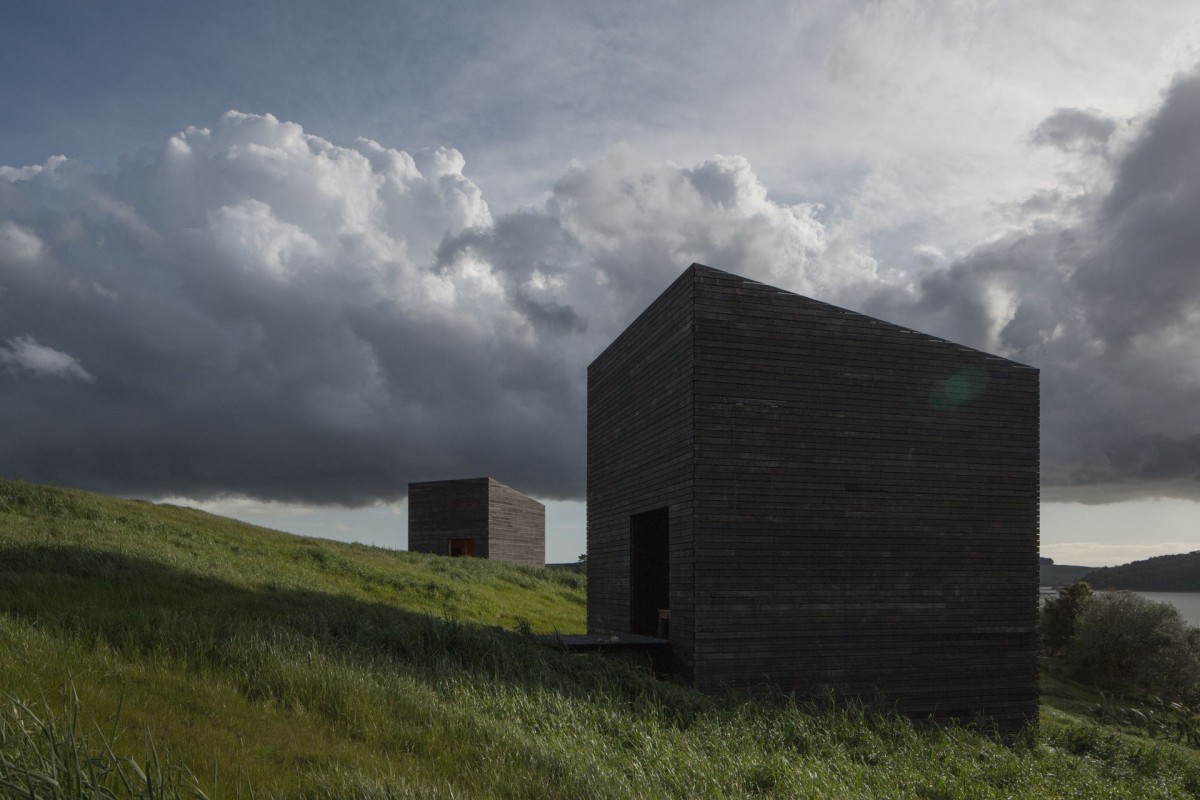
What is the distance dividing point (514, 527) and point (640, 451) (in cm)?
2516

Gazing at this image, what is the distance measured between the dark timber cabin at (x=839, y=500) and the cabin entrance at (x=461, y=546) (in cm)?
2446

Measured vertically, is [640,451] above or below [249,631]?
above

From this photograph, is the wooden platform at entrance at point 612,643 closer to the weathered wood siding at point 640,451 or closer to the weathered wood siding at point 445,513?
the weathered wood siding at point 640,451

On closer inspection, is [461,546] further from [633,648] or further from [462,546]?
[633,648]

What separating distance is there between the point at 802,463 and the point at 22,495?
18.8 metres

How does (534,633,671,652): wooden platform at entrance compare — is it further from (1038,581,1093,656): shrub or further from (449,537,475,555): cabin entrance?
(1038,581,1093,656): shrub

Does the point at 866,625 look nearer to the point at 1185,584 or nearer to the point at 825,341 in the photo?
the point at 825,341

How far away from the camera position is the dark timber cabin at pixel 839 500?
45.3 feet

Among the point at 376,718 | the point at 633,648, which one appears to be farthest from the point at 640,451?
the point at 376,718

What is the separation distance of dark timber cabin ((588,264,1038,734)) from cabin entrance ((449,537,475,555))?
24460mm

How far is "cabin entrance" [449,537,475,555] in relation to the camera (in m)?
39.5

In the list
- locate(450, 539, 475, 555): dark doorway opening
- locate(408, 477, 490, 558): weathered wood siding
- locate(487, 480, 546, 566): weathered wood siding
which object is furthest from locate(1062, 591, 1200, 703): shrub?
locate(450, 539, 475, 555): dark doorway opening


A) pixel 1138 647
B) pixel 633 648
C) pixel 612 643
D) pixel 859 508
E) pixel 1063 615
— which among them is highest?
pixel 859 508

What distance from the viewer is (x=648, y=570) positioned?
17406 mm
